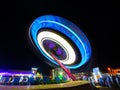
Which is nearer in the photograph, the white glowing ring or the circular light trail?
the circular light trail

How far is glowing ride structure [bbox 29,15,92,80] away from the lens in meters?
19.7

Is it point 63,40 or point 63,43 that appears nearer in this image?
point 63,40

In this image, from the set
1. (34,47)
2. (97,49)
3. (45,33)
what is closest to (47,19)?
(45,33)

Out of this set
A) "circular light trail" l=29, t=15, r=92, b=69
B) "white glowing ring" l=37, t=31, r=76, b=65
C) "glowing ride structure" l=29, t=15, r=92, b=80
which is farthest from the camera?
"white glowing ring" l=37, t=31, r=76, b=65

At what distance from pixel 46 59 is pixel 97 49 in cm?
798

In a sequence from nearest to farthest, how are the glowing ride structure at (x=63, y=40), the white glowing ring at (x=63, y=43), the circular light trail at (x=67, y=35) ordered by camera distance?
the circular light trail at (x=67, y=35), the glowing ride structure at (x=63, y=40), the white glowing ring at (x=63, y=43)

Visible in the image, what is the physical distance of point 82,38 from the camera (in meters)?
20.2

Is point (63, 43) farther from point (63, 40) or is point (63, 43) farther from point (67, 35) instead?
point (67, 35)

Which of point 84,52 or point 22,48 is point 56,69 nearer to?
point 22,48

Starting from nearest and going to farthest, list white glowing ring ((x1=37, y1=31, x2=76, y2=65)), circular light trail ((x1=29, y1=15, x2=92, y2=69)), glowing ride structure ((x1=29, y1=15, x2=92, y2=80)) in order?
1. circular light trail ((x1=29, y1=15, x2=92, y2=69))
2. glowing ride structure ((x1=29, y1=15, x2=92, y2=80))
3. white glowing ring ((x1=37, y1=31, x2=76, y2=65))

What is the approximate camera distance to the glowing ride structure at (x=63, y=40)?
64.5 ft

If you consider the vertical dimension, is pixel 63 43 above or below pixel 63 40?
below

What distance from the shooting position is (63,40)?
2133 cm

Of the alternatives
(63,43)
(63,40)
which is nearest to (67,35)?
(63,40)
